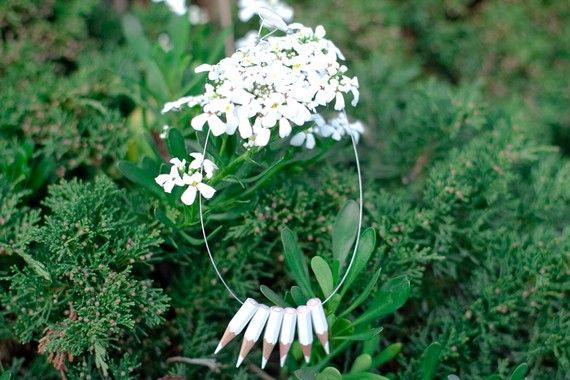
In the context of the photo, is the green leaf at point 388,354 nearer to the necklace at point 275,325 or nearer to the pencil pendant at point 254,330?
the necklace at point 275,325

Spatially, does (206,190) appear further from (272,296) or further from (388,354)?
(388,354)

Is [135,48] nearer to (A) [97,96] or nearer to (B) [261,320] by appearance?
(A) [97,96]

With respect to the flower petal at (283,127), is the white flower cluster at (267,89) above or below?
above

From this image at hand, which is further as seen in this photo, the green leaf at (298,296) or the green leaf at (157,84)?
the green leaf at (157,84)

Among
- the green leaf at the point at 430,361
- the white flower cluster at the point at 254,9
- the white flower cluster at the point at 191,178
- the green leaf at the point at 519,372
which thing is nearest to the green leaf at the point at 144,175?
the white flower cluster at the point at 191,178

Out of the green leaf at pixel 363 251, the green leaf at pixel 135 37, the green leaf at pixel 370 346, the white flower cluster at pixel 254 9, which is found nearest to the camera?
the green leaf at pixel 363 251

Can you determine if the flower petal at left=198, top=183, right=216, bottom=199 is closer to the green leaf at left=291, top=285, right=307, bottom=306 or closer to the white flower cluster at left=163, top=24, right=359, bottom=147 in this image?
the white flower cluster at left=163, top=24, right=359, bottom=147

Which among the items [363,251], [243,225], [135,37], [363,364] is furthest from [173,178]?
[135,37]

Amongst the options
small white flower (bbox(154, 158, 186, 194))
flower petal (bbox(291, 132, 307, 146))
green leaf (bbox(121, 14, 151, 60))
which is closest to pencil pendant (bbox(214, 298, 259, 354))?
small white flower (bbox(154, 158, 186, 194))
